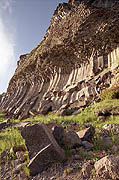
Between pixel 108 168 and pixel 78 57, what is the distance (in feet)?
55.9

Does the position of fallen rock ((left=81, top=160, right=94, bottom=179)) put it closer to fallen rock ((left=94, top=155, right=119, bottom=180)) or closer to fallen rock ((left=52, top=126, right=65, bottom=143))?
fallen rock ((left=94, top=155, right=119, bottom=180))

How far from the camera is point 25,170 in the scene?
88.2 inches

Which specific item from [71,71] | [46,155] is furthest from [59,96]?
[46,155]

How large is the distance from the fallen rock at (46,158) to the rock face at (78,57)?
9.42 metres

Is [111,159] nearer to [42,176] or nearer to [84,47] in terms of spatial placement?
[42,176]

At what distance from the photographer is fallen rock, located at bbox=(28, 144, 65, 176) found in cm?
226

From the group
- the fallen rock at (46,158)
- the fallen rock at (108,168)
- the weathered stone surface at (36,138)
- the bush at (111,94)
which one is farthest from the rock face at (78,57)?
the fallen rock at (108,168)

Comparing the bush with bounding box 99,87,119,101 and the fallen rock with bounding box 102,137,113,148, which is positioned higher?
the bush with bounding box 99,87,119,101

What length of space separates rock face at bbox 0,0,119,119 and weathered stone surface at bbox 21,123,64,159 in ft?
30.4

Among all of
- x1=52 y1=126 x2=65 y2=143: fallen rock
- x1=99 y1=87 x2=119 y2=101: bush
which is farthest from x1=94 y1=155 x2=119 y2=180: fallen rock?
x1=99 y1=87 x2=119 y2=101: bush

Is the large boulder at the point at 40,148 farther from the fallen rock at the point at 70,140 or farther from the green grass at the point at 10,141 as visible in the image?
the green grass at the point at 10,141

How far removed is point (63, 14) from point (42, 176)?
24048 mm

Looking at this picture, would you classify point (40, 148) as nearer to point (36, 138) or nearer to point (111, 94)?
point (36, 138)

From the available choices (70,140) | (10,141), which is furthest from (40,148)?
(10,141)
